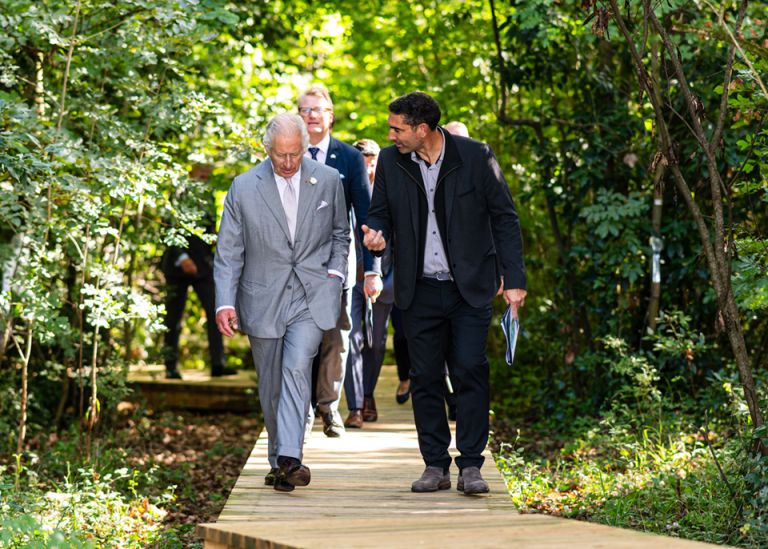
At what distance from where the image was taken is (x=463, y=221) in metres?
5.73

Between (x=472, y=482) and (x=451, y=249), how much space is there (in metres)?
1.16

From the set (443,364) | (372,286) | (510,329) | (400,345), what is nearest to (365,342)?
(400,345)

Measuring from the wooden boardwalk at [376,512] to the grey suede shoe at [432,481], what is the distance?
1.6 inches

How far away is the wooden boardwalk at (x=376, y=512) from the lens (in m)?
4.30

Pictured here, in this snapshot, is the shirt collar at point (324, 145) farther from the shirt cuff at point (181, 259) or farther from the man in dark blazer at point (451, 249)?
the shirt cuff at point (181, 259)

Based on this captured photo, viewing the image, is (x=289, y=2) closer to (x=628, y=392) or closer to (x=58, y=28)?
(x=58, y=28)

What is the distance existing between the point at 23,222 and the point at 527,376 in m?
5.75

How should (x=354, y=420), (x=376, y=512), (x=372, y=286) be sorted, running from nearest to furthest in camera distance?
(x=376, y=512)
(x=372, y=286)
(x=354, y=420)

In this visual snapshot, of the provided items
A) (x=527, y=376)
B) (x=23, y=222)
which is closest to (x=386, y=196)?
(x=23, y=222)

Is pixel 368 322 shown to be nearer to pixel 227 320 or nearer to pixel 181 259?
pixel 227 320

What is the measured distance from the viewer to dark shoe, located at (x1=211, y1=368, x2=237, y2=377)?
12.7 meters

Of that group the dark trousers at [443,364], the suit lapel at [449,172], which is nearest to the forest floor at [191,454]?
the dark trousers at [443,364]

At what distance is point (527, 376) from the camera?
1200 cm

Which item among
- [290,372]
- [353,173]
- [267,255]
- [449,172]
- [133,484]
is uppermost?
[353,173]
